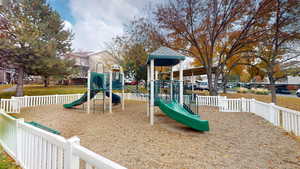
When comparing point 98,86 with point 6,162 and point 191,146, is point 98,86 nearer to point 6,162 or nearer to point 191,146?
point 6,162

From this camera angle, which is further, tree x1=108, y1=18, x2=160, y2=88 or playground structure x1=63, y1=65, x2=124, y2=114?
tree x1=108, y1=18, x2=160, y2=88

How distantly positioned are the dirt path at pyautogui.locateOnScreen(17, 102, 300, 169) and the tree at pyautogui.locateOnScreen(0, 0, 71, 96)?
23.7ft

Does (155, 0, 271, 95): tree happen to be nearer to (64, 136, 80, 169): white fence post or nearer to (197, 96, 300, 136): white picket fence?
(197, 96, 300, 136): white picket fence

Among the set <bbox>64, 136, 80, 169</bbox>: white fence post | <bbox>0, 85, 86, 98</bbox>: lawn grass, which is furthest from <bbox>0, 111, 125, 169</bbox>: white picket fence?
<bbox>0, 85, 86, 98</bbox>: lawn grass

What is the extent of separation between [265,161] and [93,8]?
13261 mm

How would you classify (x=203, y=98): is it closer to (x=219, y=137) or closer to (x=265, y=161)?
(x=219, y=137)

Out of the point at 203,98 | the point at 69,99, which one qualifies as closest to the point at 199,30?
the point at 203,98

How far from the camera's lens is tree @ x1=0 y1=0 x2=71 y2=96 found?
9.49 m

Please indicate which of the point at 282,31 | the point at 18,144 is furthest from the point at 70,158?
the point at 282,31

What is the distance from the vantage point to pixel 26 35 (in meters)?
9.39

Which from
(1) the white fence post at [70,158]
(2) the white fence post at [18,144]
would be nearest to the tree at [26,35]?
(2) the white fence post at [18,144]

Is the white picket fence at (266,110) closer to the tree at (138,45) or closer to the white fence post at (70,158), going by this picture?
the white fence post at (70,158)

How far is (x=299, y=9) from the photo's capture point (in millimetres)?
7883

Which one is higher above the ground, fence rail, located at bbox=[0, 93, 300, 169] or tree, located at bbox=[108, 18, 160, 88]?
tree, located at bbox=[108, 18, 160, 88]
